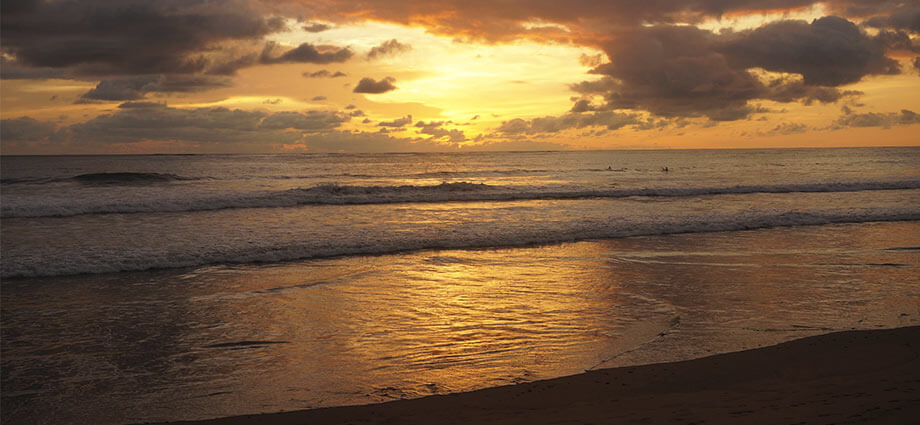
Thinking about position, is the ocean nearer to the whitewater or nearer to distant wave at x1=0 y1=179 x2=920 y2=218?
the whitewater

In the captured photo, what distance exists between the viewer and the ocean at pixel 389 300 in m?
6.20

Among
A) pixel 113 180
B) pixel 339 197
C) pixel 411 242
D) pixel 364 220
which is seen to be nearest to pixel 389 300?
pixel 411 242

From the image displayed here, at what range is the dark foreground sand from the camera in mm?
5008

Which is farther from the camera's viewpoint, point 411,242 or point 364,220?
point 364,220

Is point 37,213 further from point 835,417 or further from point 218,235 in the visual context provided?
point 835,417

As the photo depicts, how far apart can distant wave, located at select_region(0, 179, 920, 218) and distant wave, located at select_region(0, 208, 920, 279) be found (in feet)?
37.8

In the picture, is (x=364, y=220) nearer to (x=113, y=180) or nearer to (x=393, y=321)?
(x=393, y=321)

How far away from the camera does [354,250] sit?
47.9 feet

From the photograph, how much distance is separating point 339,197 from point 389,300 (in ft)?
70.6

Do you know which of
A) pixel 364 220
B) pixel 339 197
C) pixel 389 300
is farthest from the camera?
pixel 339 197

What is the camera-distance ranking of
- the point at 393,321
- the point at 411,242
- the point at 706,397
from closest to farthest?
the point at 706,397 → the point at 393,321 → the point at 411,242

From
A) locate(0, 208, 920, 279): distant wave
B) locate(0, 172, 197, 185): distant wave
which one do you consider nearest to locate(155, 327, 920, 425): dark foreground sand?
locate(0, 208, 920, 279): distant wave

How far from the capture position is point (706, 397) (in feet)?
18.1

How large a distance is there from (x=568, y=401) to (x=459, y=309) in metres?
3.63
